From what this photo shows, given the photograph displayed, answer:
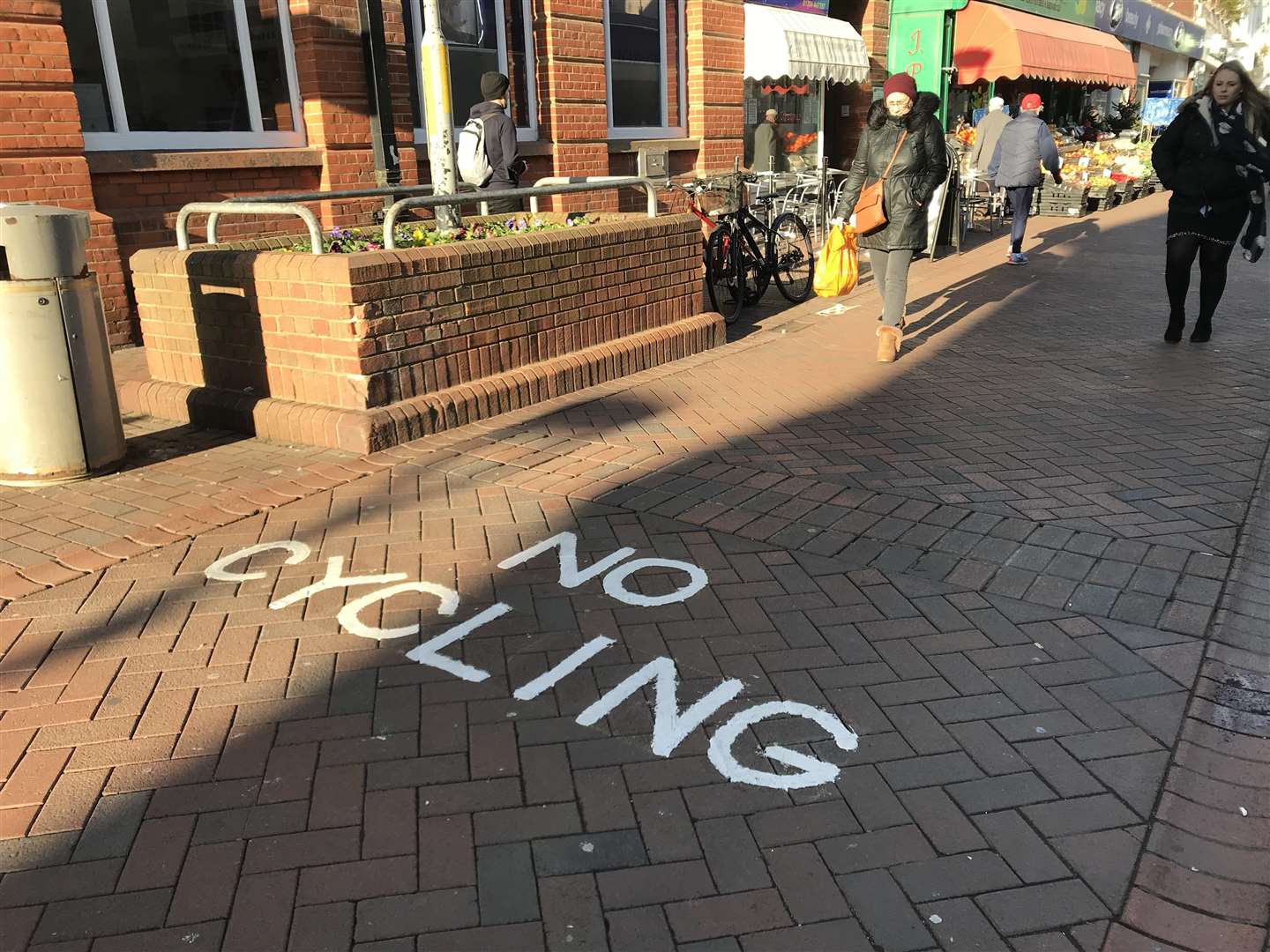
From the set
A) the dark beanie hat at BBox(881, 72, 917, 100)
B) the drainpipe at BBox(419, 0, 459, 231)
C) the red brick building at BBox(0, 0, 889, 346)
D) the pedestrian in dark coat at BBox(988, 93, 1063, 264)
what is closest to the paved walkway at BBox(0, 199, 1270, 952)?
the drainpipe at BBox(419, 0, 459, 231)

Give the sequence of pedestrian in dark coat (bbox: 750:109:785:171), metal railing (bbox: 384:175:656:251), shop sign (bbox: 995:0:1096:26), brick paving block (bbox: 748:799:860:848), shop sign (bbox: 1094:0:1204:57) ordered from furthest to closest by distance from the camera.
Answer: shop sign (bbox: 1094:0:1204:57)
shop sign (bbox: 995:0:1096:26)
pedestrian in dark coat (bbox: 750:109:785:171)
metal railing (bbox: 384:175:656:251)
brick paving block (bbox: 748:799:860:848)

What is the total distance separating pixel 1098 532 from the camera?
4332 millimetres

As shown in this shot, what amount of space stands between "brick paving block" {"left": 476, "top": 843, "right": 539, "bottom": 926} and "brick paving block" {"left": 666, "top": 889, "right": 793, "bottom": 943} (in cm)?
32

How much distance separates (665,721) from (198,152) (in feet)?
23.6

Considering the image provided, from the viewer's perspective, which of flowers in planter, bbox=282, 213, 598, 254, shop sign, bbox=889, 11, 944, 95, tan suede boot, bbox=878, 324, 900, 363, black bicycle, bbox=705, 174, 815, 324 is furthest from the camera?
shop sign, bbox=889, 11, 944, 95

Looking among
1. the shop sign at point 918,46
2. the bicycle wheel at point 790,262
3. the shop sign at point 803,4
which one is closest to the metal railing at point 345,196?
the bicycle wheel at point 790,262

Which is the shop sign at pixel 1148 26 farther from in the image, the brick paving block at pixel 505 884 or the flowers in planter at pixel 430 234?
the brick paving block at pixel 505 884

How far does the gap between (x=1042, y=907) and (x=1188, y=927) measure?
1.00 ft

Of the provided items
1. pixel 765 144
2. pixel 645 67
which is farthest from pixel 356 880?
pixel 765 144

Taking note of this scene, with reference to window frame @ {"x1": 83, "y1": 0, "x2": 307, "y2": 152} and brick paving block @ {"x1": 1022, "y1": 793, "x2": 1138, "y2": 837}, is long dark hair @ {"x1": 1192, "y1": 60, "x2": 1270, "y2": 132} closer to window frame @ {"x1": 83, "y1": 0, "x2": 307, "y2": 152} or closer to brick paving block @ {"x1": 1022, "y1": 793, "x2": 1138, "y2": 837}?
brick paving block @ {"x1": 1022, "y1": 793, "x2": 1138, "y2": 837}

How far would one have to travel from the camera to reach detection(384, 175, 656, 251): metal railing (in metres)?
5.47

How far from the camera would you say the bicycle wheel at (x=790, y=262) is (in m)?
9.76

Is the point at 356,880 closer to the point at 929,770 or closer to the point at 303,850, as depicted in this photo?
the point at 303,850

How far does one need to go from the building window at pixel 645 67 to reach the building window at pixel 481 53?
1382 millimetres
